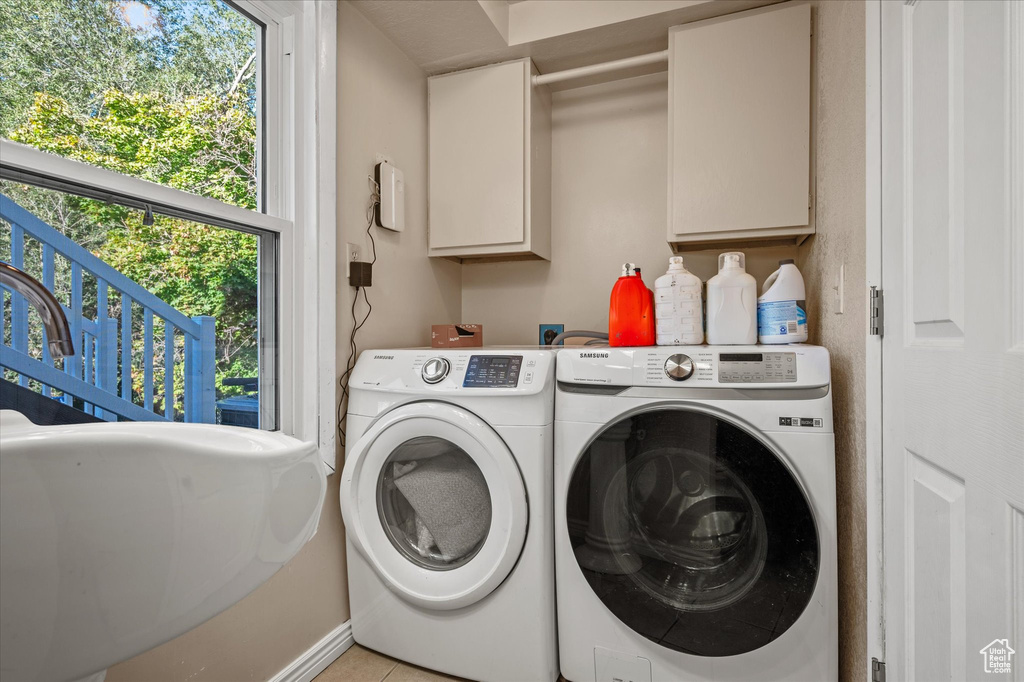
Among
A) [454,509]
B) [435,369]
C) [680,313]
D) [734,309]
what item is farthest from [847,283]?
[454,509]

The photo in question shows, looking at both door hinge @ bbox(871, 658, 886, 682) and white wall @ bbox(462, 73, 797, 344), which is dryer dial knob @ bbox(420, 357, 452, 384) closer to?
white wall @ bbox(462, 73, 797, 344)

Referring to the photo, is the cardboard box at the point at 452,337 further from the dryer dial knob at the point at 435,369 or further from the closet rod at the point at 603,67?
the closet rod at the point at 603,67

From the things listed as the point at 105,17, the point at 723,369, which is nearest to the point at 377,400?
the point at 723,369

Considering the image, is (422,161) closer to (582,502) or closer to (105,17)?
(105,17)

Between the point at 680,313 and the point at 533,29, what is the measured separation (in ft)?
4.00

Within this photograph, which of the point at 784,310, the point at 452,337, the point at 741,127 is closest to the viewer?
the point at 784,310

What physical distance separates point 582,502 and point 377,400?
0.68 meters

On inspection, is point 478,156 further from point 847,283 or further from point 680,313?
point 847,283

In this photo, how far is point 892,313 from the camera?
3.39 feet

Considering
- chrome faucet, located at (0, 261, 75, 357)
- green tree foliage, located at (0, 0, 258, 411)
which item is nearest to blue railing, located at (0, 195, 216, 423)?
green tree foliage, located at (0, 0, 258, 411)

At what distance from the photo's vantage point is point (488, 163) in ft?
6.58

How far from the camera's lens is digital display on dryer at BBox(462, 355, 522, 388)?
1.41 m

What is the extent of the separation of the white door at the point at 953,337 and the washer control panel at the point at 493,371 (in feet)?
2.82

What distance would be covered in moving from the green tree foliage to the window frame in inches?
2.5
